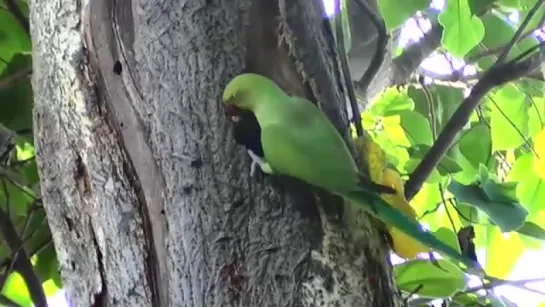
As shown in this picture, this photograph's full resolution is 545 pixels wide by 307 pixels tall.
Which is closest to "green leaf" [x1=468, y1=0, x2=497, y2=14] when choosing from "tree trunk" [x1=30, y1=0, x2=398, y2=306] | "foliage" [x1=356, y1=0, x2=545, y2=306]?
"foliage" [x1=356, y1=0, x2=545, y2=306]

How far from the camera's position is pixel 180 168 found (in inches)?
14.7

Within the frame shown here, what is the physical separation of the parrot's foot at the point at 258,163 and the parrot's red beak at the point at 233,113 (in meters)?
0.02

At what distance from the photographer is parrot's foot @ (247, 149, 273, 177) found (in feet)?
1.17

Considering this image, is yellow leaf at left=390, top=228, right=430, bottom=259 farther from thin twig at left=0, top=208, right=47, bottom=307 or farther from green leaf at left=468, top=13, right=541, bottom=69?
green leaf at left=468, top=13, right=541, bottom=69

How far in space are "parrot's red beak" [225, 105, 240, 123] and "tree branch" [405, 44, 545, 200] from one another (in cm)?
15

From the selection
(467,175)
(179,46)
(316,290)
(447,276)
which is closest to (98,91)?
(179,46)

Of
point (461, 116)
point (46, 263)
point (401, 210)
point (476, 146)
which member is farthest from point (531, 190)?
point (46, 263)

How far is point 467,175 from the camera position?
2.48 feet

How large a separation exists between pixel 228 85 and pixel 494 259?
522 millimetres

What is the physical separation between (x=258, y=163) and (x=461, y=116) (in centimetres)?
19

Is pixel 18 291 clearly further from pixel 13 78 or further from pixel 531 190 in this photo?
pixel 531 190

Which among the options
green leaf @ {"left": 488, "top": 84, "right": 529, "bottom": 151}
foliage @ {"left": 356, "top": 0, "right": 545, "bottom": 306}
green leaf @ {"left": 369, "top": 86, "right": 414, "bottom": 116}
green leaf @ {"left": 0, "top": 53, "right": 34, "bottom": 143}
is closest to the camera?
foliage @ {"left": 356, "top": 0, "right": 545, "bottom": 306}

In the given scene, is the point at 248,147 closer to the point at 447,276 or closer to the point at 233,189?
the point at 233,189

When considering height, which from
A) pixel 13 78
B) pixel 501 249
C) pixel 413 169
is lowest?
pixel 501 249
